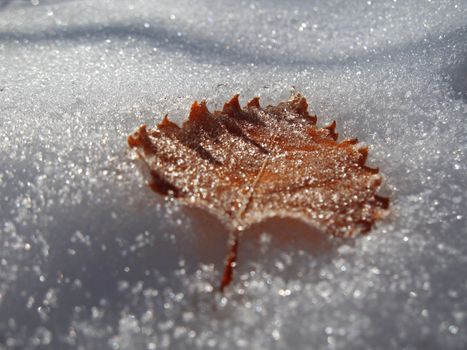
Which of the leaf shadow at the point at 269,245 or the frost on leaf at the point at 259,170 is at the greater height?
the frost on leaf at the point at 259,170

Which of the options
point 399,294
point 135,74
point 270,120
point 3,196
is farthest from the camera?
point 135,74

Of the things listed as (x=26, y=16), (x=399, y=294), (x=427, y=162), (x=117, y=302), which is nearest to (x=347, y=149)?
(x=427, y=162)

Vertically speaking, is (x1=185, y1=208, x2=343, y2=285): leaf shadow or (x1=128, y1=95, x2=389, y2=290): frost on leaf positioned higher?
(x1=128, y1=95, x2=389, y2=290): frost on leaf

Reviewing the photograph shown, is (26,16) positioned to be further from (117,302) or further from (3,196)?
(117,302)
